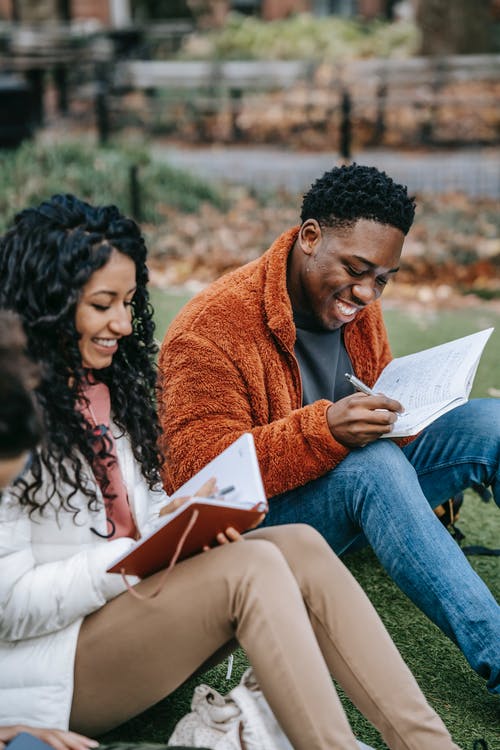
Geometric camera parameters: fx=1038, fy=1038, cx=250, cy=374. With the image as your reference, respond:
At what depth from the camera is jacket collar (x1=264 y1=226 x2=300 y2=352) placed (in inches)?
110

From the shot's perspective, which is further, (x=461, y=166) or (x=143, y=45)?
(x=143, y=45)

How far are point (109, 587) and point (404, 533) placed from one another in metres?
0.77

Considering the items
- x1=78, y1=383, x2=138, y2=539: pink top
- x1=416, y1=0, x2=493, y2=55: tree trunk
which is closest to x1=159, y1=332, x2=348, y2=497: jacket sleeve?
x1=78, y1=383, x2=138, y2=539: pink top

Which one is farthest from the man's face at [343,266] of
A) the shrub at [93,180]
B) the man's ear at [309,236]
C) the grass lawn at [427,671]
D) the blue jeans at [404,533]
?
the shrub at [93,180]

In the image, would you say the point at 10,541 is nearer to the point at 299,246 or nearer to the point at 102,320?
the point at 102,320

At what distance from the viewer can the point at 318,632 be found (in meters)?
2.23

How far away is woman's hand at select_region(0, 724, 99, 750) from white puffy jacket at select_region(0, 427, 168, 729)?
0.08 ft

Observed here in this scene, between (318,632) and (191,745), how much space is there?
0.35 metres

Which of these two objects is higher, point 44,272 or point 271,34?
point 44,272

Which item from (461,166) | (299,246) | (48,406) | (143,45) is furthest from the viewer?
(143,45)

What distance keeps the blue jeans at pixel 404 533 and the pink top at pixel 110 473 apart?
583mm

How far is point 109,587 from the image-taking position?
209cm

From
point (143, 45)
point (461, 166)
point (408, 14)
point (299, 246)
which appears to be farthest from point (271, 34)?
point (299, 246)

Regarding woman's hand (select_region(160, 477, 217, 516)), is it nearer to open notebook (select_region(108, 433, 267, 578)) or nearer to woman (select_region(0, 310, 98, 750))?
open notebook (select_region(108, 433, 267, 578))
